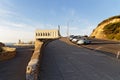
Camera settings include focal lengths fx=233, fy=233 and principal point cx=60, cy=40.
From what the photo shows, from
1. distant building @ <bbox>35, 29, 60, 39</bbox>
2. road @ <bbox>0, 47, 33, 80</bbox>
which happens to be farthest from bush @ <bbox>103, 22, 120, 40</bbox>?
road @ <bbox>0, 47, 33, 80</bbox>

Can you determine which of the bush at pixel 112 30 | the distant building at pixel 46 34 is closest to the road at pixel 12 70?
the bush at pixel 112 30

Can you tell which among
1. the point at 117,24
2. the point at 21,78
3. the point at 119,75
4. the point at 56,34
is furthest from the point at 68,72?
the point at 56,34

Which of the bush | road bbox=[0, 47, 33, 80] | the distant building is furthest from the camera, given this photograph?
the distant building

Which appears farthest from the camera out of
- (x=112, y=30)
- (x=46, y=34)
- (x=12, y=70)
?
(x=46, y=34)

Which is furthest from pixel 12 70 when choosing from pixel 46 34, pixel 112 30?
pixel 46 34

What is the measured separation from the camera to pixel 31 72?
1167 centimetres

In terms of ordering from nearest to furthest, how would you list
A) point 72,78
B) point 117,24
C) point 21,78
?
1. point 72,78
2. point 21,78
3. point 117,24

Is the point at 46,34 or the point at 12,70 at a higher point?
the point at 46,34

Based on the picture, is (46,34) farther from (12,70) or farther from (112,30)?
(12,70)

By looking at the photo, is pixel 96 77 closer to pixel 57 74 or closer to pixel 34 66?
pixel 57 74

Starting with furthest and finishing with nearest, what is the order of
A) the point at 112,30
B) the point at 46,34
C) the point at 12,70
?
1. the point at 46,34
2. the point at 112,30
3. the point at 12,70

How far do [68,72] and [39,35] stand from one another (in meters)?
135

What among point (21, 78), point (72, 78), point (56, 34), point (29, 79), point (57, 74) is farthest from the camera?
point (56, 34)

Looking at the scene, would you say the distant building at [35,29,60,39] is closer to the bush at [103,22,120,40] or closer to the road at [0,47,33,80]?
the bush at [103,22,120,40]
